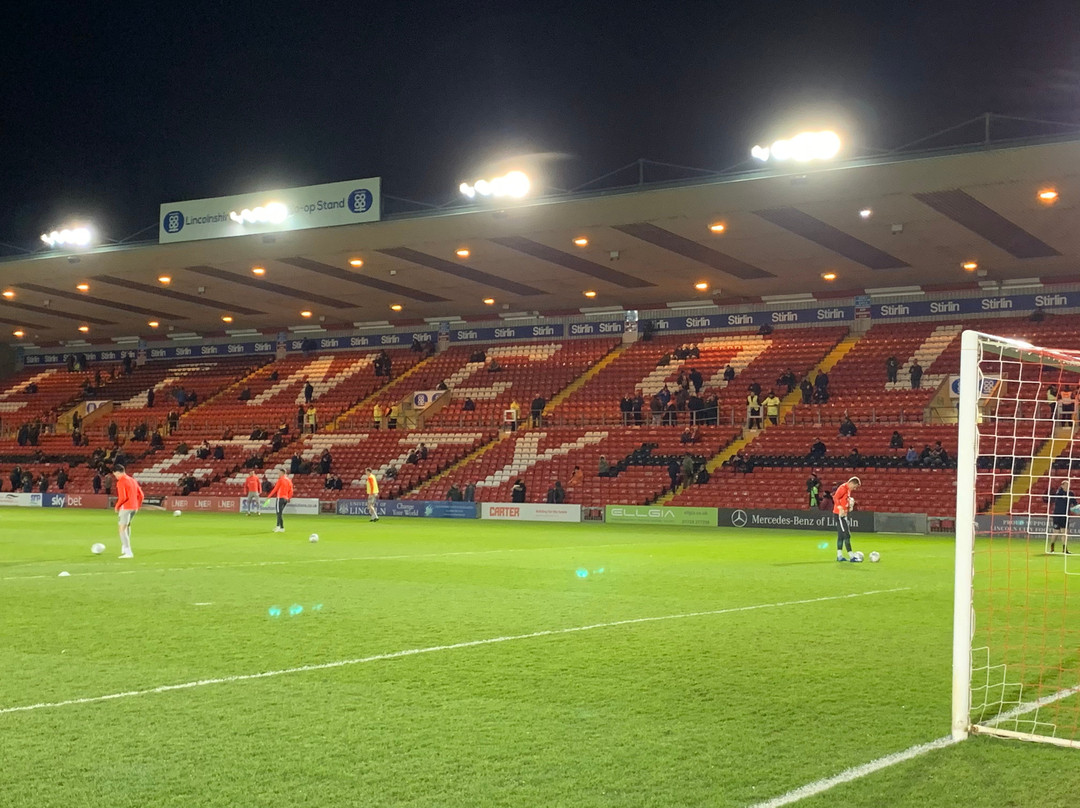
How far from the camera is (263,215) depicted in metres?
32.4

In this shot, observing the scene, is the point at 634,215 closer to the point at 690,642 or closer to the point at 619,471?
the point at 619,471

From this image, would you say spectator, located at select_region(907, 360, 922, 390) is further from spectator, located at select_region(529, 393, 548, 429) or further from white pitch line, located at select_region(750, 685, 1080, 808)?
white pitch line, located at select_region(750, 685, 1080, 808)

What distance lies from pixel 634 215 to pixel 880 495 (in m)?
10.9

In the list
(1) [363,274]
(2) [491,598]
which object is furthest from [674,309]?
(2) [491,598]

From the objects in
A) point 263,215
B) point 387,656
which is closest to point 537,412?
point 263,215

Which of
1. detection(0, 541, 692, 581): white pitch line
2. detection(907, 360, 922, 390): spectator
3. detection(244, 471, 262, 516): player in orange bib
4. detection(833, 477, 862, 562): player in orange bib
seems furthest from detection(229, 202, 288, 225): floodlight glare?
detection(907, 360, 922, 390): spectator

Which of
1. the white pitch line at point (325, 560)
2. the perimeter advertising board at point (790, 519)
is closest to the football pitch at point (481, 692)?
the white pitch line at point (325, 560)

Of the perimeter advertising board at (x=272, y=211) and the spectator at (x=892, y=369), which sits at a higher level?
the perimeter advertising board at (x=272, y=211)

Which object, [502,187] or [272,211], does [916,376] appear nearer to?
[502,187]

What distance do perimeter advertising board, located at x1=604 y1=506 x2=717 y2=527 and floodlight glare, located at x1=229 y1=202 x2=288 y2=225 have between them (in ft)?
44.7

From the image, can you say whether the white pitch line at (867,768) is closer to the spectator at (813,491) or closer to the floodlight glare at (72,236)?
the spectator at (813,491)

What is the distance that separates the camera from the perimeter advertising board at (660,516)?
3177cm

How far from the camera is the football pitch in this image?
540cm

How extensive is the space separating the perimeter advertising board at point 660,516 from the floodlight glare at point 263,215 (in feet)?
44.7
